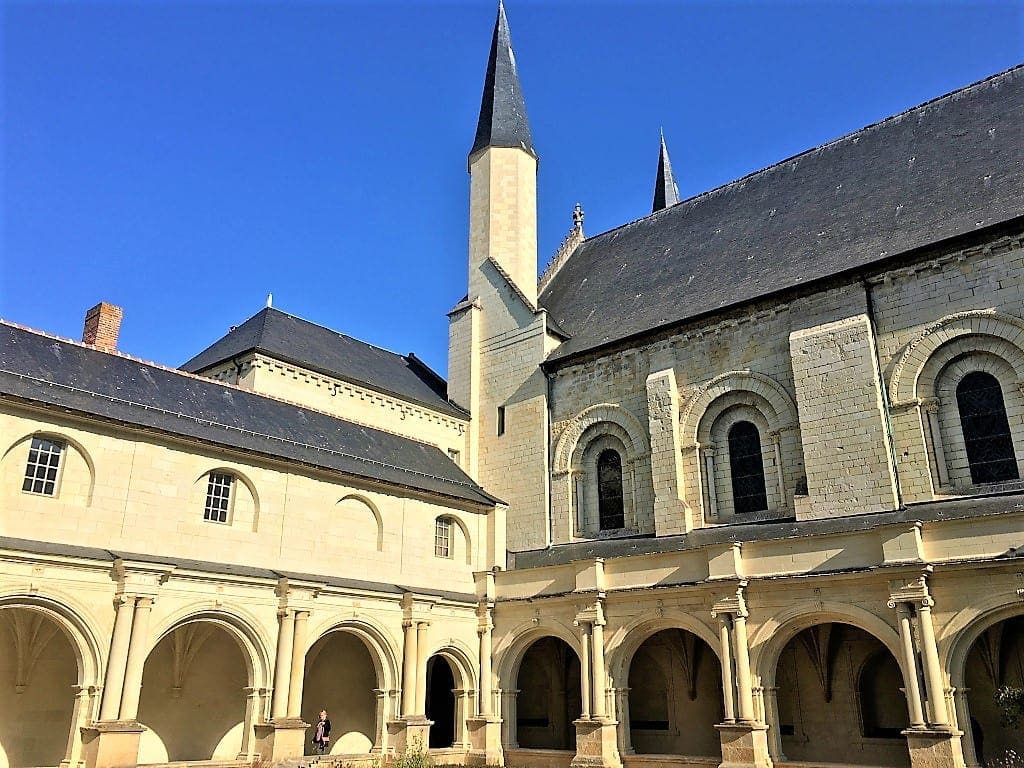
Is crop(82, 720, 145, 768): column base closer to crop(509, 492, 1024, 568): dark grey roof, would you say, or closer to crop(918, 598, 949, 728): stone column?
crop(509, 492, 1024, 568): dark grey roof

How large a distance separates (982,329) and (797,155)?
401 inches

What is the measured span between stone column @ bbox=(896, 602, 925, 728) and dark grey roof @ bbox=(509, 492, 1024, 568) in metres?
1.78

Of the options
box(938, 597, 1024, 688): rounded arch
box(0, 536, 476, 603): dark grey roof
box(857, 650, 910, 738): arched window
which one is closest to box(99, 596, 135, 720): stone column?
box(0, 536, 476, 603): dark grey roof

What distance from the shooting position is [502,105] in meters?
30.3

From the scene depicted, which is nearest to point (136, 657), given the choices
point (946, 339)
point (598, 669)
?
point (598, 669)

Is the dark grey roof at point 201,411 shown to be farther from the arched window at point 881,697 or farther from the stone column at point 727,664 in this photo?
the arched window at point 881,697

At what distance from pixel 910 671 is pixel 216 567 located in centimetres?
1279

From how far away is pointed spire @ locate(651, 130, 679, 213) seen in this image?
1564 inches

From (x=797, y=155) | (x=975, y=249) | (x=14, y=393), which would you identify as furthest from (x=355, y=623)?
(x=797, y=155)

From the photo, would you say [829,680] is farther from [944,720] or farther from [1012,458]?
[1012,458]

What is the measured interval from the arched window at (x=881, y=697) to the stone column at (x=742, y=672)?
128 inches

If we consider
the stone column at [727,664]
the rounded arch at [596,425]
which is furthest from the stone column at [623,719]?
the rounded arch at [596,425]

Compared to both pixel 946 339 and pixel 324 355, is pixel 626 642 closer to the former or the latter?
pixel 946 339

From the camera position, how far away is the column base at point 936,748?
526 inches
